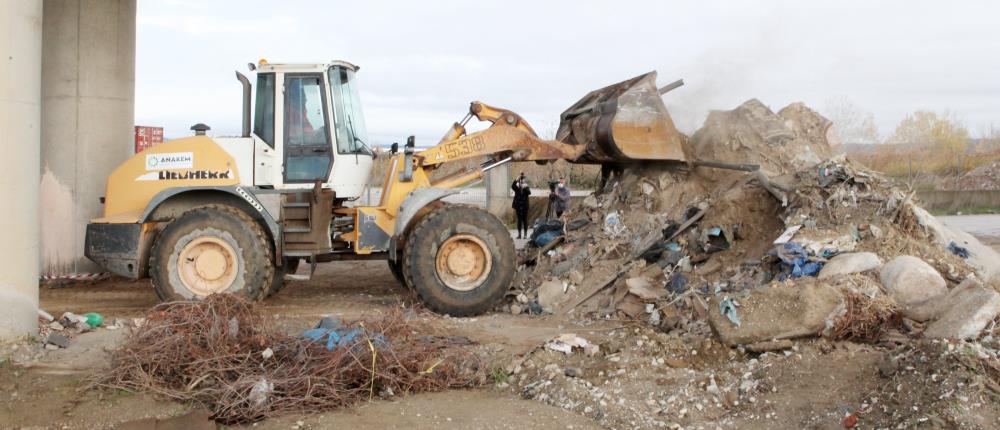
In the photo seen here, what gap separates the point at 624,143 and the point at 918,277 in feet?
12.3

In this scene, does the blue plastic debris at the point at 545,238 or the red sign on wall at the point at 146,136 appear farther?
the red sign on wall at the point at 146,136

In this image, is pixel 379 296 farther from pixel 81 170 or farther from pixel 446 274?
pixel 81 170

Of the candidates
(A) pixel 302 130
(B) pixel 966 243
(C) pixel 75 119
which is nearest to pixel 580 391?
(A) pixel 302 130

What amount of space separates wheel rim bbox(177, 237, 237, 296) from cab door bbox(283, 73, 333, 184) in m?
1.01

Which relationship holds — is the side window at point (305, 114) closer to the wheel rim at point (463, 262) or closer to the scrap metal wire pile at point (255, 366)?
the wheel rim at point (463, 262)

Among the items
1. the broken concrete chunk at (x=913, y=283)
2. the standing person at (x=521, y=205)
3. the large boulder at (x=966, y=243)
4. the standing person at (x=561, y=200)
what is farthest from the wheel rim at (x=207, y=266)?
the standing person at (x=521, y=205)

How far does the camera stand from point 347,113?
988 cm

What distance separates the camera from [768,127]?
11445 millimetres

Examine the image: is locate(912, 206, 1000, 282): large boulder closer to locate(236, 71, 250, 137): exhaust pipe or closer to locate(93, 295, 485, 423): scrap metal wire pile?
locate(93, 295, 485, 423): scrap metal wire pile

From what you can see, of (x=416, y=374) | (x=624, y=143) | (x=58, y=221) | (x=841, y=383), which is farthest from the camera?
(x=58, y=221)

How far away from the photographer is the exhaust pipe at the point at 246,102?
972cm

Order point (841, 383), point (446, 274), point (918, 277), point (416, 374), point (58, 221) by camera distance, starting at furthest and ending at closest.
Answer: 1. point (58, 221)
2. point (446, 274)
3. point (918, 277)
4. point (416, 374)
5. point (841, 383)

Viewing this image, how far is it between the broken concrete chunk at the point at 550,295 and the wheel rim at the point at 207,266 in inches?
131

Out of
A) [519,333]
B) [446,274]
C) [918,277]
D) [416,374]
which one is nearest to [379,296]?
[446,274]
